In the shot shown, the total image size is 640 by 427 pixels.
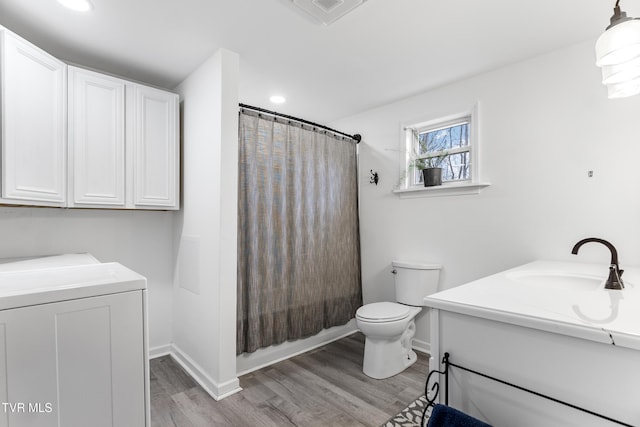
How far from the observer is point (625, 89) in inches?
45.4

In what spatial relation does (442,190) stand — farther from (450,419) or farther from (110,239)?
(110,239)

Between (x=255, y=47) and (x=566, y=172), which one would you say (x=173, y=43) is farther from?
(x=566, y=172)

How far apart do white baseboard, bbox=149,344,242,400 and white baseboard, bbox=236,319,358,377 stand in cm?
25

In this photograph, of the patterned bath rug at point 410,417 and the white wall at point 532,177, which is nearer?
the patterned bath rug at point 410,417

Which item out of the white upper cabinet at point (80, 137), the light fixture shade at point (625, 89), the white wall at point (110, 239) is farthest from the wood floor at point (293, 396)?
the light fixture shade at point (625, 89)

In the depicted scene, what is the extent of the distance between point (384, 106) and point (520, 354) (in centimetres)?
264

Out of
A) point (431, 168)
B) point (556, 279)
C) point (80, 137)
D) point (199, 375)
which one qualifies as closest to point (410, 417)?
point (556, 279)

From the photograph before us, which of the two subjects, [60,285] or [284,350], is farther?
[284,350]

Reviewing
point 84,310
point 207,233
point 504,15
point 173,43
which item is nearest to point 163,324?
point 207,233

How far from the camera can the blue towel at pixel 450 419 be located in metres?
0.96

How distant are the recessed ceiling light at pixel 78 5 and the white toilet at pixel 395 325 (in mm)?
2514

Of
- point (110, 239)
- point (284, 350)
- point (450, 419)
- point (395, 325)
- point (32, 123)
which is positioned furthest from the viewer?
point (284, 350)

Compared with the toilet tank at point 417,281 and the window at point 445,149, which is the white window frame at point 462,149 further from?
the toilet tank at point 417,281

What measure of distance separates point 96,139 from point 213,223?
96 cm
